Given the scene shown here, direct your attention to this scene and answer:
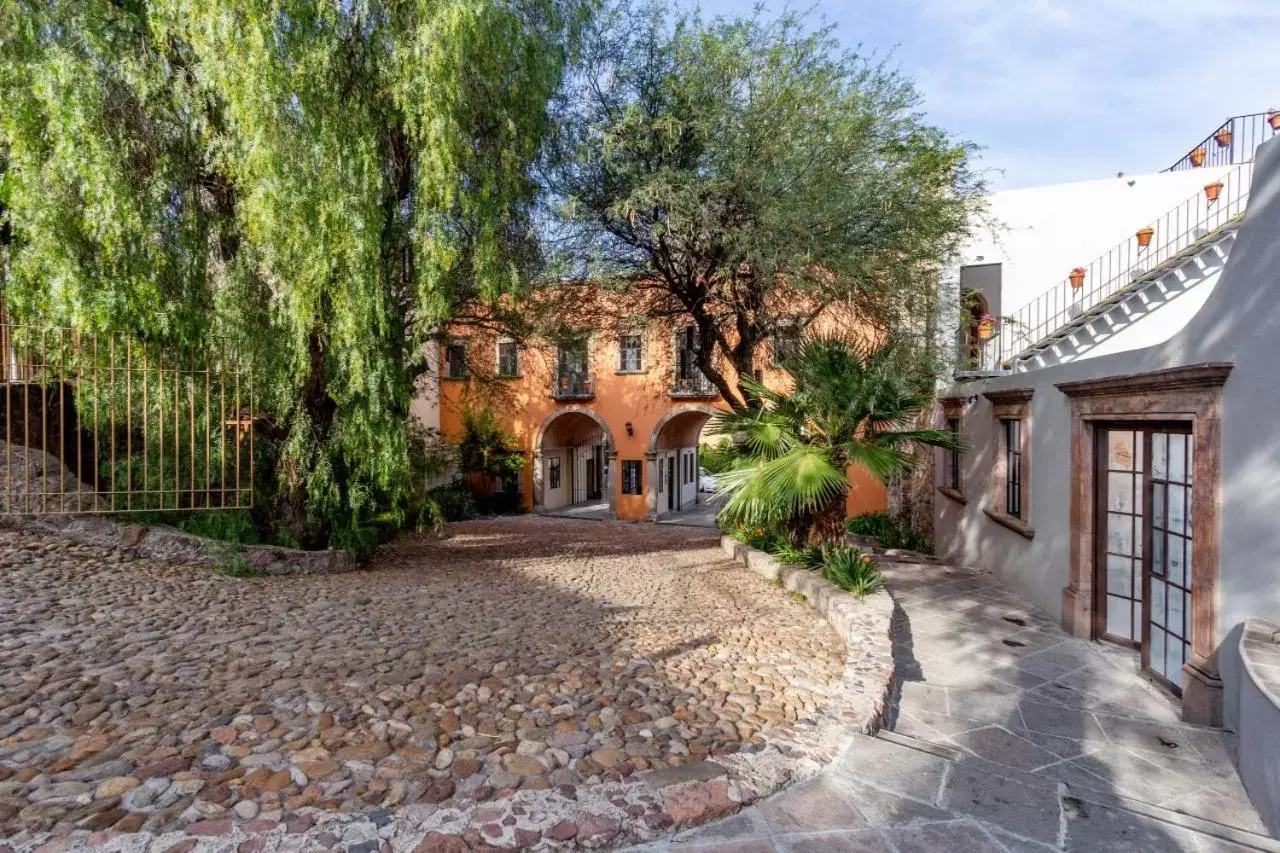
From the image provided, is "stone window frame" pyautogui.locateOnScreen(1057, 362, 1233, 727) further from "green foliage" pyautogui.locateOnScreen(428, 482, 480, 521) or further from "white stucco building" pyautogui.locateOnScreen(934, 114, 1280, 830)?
"green foliage" pyautogui.locateOnScreen(428, 482, 480, 521)

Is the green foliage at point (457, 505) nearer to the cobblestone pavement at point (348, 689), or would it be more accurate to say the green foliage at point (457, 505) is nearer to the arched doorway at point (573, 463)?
the arched doorway at point (573, 463)

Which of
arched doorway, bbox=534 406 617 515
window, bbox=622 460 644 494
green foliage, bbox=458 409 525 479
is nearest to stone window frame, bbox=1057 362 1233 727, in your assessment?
window, bbox=622 460 644 494

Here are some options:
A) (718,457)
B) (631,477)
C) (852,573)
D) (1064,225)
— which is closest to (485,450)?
(631,477)

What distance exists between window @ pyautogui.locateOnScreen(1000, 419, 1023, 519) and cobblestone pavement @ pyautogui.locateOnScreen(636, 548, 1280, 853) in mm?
2243

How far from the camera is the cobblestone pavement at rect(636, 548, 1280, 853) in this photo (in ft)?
8.42

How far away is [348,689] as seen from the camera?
3.79 meters

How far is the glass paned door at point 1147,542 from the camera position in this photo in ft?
15.9

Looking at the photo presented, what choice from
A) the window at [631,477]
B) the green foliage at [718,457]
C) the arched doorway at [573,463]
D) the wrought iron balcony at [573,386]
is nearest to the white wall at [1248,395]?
the green foliage at [718,457]

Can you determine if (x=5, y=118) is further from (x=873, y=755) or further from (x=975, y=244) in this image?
(x=975, y=244)

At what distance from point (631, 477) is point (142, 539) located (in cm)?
1445

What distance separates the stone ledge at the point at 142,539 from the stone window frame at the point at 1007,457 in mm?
8286

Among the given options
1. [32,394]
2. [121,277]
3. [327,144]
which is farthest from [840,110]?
[32,394]

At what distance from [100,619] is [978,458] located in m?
10.0

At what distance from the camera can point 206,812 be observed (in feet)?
8.27
